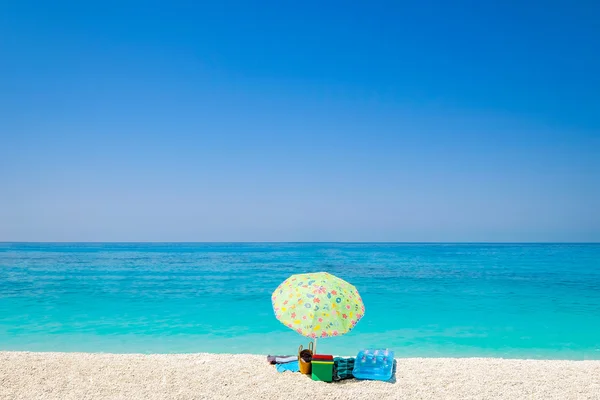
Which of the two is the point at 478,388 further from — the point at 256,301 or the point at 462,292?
the point at 462,292

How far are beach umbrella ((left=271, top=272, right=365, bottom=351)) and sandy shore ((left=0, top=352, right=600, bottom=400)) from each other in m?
0.86

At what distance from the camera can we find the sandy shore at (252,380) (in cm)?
621

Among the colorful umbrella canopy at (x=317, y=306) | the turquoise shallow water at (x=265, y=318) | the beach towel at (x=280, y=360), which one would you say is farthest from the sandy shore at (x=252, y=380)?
the turquoise shallow water at (x=265, y=318)

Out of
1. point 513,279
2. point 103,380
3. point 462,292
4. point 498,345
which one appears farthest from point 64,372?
point 513,279

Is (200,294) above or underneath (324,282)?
underneath

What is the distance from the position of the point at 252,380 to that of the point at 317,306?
62.4 inches

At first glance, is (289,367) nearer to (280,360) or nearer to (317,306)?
(280,360)

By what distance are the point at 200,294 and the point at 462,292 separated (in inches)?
478

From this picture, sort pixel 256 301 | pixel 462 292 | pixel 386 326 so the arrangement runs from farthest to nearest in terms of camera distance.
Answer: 1. pixel 462 292
2. pixel 256 301
3. pixel 386 326

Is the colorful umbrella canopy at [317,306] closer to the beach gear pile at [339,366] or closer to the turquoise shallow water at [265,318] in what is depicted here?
the beach gear pile at [339,366]

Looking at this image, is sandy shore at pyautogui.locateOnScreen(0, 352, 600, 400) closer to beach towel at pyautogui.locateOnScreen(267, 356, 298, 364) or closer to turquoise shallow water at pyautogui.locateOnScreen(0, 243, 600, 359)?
beach towel at pyautogui.locateOnScreen(267, 356, 298, 364)

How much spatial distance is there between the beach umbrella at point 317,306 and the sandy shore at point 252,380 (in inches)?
34.0

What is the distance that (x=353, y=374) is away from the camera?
6918mm

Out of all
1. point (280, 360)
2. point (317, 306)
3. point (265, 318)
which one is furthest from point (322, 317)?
point (265, 318)
